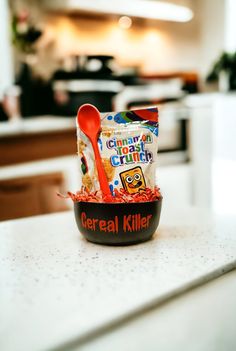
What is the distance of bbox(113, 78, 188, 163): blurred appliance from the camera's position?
289 centimetres

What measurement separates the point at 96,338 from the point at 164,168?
235 cm

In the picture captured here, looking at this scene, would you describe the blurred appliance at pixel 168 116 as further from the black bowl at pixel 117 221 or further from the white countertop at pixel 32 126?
the black bowl at pixel 117 221

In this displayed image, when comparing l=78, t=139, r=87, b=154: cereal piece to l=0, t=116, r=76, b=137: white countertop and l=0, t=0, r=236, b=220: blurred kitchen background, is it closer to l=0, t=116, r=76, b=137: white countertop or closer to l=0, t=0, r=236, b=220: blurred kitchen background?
l=0, t=0, r=236, b=220: blurred kitchen background

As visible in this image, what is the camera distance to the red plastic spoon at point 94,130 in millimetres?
804

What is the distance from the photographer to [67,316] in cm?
55

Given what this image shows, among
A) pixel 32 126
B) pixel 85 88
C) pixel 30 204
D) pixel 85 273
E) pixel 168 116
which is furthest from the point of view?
pixel 168 116

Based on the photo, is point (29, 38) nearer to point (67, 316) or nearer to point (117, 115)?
point (117, 115)

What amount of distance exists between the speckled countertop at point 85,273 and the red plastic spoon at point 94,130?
0.36ft

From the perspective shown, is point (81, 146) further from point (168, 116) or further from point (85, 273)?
point (168, 116)

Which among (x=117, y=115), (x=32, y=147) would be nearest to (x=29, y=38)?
(x=32, y=147)

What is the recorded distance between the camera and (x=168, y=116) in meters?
2.91

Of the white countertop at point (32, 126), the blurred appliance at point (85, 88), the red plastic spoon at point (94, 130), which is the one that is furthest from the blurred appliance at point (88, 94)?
the red plastic spoon at point (94, 130)

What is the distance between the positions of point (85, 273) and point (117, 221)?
0.13m

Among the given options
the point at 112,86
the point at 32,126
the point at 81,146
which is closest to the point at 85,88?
the point at 112,86
